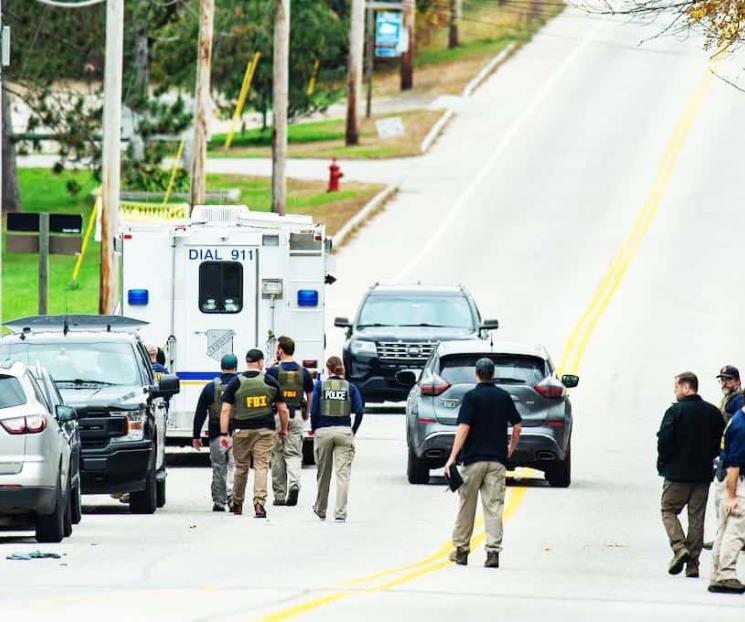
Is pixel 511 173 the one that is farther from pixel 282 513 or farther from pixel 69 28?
pixel 282 513

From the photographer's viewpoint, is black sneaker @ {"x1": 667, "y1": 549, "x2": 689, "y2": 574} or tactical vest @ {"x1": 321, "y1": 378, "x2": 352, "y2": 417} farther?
tactical vest @ {"x1": 321, "y1": 378, "x2": 352, "y2": 417}

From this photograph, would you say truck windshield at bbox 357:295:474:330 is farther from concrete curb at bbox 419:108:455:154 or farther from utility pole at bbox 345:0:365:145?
concrete curb at bbox 419:108:455:154

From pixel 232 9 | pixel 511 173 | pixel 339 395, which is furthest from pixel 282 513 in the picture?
pixel 232 9

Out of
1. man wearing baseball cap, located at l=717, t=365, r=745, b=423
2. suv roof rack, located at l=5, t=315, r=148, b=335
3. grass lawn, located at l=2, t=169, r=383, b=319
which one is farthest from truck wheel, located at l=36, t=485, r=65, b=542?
grass lawn, located at l=2, t=169, r=383, b=319

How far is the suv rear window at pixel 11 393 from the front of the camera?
57.3ft

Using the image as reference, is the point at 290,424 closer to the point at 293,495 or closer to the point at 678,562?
the point at 293,495

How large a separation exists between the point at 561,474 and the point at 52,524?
25.0 feet

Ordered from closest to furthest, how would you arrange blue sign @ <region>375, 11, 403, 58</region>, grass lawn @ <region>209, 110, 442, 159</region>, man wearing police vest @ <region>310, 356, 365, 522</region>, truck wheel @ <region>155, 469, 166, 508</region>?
man wearing police vest @ <region>310, 356, 365, 522</region> < truck wheel @ <region>155, 469, 166, 508</region> < grass lawn @ <region>209, 110, 442, 159</region> < blue sign @ <region>375, 11, 403, 58</region>

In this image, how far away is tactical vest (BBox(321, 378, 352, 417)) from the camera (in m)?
20.9

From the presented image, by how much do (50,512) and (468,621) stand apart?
5.51m

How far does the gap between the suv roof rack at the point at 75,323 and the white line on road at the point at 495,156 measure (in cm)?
2267

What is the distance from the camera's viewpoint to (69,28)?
55.1 metres

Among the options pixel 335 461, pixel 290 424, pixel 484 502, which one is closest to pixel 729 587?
pixel 484 502

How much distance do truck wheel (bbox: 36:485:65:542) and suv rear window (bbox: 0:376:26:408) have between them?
0.86 metres
